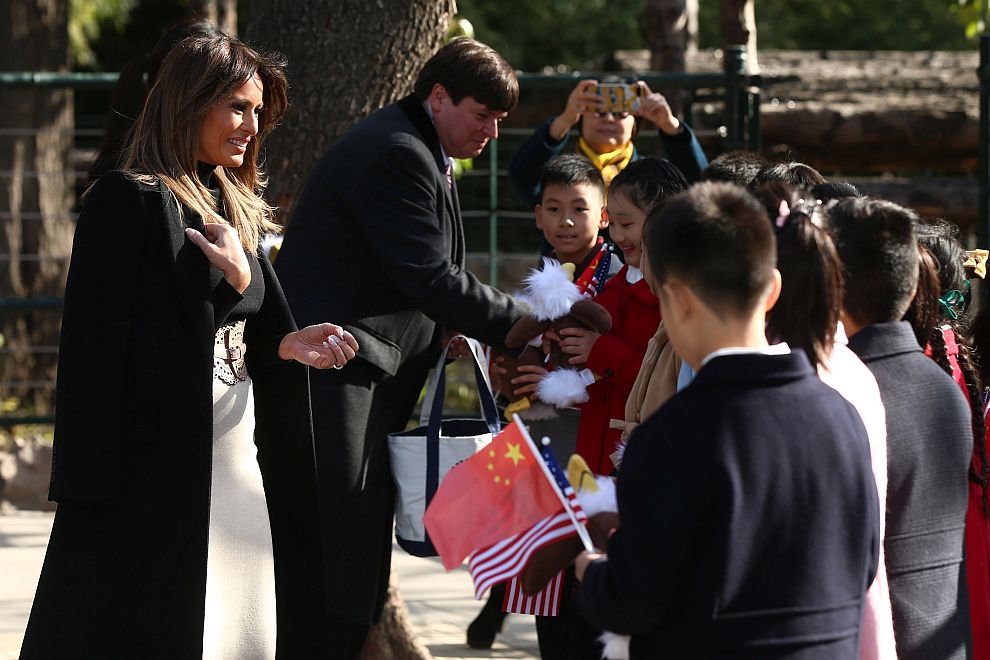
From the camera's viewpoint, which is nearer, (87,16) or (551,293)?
(551,293)

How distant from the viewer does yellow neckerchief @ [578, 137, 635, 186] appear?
4.66 meters

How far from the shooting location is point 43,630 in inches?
117

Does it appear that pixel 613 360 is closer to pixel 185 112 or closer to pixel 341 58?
pixel 185 112

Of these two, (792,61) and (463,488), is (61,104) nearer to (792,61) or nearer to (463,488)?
(792,61)

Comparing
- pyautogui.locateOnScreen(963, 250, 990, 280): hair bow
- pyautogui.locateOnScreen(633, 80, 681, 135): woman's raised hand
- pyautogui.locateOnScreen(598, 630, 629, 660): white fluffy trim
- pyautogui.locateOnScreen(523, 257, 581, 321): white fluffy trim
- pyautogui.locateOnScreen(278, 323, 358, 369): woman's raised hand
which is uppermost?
pyautogui.locateOnScreen(633, 80, 681, 135): woman's raised hand

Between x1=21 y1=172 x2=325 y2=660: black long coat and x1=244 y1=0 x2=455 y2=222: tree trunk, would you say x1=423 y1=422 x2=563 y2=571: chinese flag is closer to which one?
x1=21 y1=172 x2=325 y2=660: black long coat

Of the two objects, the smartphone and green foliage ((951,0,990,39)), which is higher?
green foliage ((951,0,990,39))

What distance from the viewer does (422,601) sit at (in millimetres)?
5520

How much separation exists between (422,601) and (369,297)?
2011mm

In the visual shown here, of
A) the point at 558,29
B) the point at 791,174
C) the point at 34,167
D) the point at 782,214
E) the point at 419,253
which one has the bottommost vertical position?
the point at 419,253

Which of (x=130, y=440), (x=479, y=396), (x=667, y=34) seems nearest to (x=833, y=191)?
(x=479, y=396)

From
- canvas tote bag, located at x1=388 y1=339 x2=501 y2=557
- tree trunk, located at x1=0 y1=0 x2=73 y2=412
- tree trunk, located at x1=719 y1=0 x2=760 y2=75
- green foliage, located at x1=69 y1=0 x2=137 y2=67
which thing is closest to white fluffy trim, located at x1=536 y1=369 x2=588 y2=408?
canvas tote bag, located at x1=388 y1=339 x2=501 y2=557

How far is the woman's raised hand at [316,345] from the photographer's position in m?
3.39

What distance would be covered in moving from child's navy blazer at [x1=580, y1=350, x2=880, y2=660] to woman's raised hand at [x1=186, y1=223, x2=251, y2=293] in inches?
52.0
